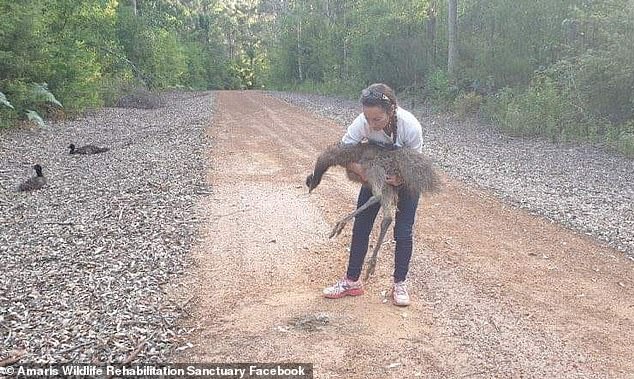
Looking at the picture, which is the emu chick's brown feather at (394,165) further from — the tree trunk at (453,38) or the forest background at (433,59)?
the tree trunk at (453,38)

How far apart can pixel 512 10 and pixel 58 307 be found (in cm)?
1598

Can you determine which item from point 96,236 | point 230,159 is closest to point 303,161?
point 230,159

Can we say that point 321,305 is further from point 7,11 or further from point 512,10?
point 512,10

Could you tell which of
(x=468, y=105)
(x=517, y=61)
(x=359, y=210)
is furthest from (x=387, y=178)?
(x=517, y=61)

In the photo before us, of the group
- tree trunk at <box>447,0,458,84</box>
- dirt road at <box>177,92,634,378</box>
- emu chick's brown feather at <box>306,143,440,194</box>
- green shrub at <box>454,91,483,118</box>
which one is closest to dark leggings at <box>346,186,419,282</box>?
emu chick's brown feather at <box>306,143,440,194</box>

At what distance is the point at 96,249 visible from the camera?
5.41 meters

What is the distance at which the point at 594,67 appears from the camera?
12195 mm

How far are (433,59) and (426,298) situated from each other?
62.3 feet

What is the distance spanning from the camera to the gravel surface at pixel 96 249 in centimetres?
373

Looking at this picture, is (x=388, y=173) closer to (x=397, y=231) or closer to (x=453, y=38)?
(x=397, y=231)

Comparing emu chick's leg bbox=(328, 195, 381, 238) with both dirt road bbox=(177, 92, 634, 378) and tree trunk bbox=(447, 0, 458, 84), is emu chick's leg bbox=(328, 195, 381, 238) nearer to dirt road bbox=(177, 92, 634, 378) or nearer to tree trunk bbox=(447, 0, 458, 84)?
dirt road bbox=(177, 92, 634, 378)

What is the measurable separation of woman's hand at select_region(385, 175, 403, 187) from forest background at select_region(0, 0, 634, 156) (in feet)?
28.2

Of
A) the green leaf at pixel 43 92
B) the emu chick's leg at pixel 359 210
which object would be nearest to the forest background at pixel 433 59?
the green leaf at pixel 43 92

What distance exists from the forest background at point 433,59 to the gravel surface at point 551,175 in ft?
2.68
